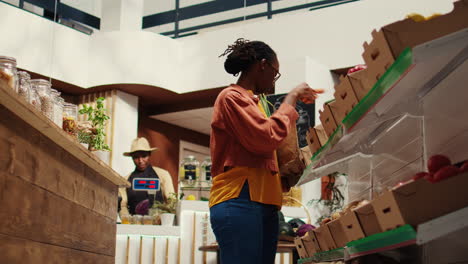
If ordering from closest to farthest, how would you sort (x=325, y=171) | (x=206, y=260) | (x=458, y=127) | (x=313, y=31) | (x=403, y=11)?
(x=458, y=127) → (x=325, y=171) → (x=206, y=260) → (x=403, y=11) → (x=313, y=31)

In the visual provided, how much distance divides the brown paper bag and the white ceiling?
7.28 m

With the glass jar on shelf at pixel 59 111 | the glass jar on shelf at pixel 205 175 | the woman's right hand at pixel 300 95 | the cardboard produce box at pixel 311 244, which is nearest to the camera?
the woman's right hand at pixel 300 95

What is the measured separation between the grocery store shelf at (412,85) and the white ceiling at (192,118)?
790 cm

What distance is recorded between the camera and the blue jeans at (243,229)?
2273mm

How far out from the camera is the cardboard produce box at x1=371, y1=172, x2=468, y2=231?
149cm

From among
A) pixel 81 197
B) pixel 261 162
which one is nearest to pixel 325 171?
pixel 261 162

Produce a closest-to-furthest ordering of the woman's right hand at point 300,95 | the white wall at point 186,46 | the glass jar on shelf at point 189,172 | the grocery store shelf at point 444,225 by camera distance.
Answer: the grocery store shelf at point 444,225
the woman's right hand at point 300,95
the glass jar on shelf at point 189,172
the white wall at point 186,46

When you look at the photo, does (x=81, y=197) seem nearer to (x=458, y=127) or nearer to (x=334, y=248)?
(x=334, y=248)

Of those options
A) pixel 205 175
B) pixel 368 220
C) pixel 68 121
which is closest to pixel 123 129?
pixel 205 175

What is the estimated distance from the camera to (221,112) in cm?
238

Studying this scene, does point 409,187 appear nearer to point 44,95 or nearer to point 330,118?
point 330,118

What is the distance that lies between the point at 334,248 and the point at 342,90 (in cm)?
58

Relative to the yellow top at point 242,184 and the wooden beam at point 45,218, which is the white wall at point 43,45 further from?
the yellow top at point 242,184

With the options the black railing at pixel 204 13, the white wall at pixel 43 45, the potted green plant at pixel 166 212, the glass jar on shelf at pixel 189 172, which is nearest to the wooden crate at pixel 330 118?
the potted green plant at pixel 166 212
